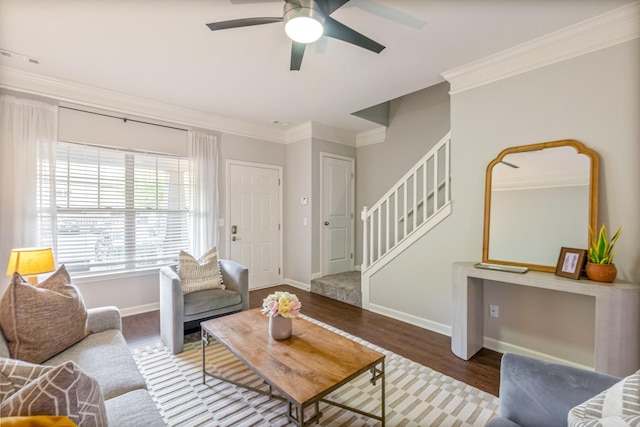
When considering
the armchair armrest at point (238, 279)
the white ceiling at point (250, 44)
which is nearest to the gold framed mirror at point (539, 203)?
→ the white ceiling at point (250, 44)

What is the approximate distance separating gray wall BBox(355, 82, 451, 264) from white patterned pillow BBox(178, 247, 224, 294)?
9.57ft

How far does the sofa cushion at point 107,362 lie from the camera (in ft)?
4.62

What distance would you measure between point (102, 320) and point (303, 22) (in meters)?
2.42

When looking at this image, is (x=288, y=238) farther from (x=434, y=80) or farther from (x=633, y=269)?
(x=633, y=269)

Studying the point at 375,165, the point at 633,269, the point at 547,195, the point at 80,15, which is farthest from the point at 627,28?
the point at 80,15

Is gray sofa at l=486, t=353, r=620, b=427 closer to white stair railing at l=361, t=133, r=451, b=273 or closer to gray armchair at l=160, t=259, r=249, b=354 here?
white stair railing at l=361, t=133, r=451, b=273

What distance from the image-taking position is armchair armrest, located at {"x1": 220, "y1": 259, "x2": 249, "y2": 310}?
119 inches

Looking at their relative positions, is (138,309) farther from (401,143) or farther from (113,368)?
(401,143)

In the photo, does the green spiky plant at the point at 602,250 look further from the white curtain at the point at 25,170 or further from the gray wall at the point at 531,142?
the white curtain at the point at 25,170

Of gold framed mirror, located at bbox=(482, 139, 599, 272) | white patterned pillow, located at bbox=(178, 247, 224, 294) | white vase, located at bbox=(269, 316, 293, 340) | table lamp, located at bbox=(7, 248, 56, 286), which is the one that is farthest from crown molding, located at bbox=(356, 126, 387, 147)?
table lamp, located at bbox=(7, 248, 56, 286)

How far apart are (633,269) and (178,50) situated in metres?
3.99

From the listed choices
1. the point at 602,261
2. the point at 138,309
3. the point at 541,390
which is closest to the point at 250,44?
the point at 541,390

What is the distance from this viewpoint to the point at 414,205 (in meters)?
3.32

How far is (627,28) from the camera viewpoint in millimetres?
2078
